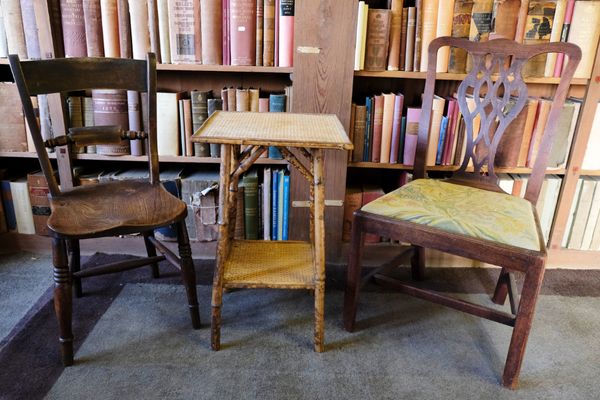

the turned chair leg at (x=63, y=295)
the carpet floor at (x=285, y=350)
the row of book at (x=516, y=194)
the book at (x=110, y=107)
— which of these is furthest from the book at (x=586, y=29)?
the turned chair leg at (x=63, y=295)

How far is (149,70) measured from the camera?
153 centimetres

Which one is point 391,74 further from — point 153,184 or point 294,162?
point 153,184

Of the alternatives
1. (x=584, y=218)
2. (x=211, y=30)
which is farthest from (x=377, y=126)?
(x=584, y=218)

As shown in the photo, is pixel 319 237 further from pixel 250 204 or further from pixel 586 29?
pixel 586 29

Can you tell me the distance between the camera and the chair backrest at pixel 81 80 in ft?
4.47

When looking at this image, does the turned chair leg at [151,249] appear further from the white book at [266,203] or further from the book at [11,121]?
the book at [11,121]

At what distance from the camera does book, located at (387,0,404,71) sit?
1.79 meters

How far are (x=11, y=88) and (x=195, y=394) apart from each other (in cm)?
139

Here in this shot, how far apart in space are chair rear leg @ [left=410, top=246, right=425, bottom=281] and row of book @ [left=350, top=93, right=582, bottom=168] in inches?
14.2

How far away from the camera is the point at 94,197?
151cm

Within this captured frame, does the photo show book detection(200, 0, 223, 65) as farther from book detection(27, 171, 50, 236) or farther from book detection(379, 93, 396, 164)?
book detection(27, 171, 50, 236)

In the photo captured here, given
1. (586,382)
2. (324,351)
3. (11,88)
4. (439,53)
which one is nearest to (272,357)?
(324,351)

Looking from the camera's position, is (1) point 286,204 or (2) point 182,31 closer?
(2) point 182,31

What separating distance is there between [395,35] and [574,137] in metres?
0.82
